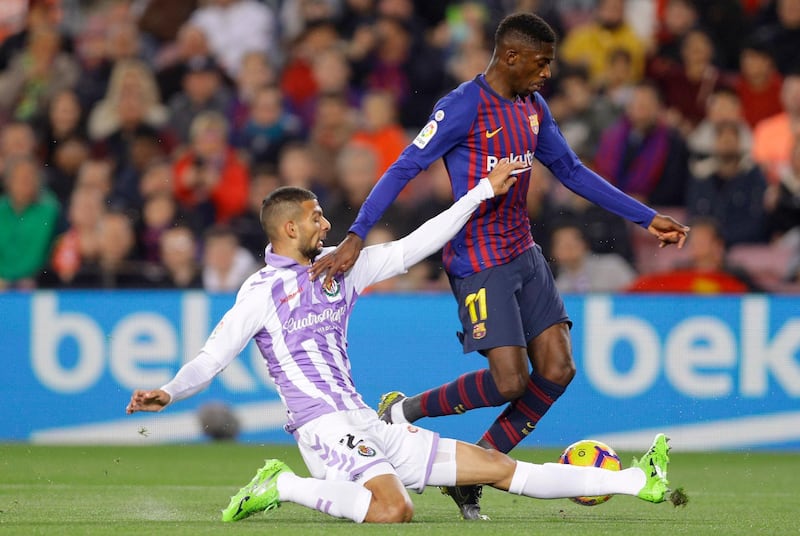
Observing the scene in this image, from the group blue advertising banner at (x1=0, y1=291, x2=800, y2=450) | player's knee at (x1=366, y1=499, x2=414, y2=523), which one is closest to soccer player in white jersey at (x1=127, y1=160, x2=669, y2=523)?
player's knee at (x1=366, y1=499, x2=414, y2=523)

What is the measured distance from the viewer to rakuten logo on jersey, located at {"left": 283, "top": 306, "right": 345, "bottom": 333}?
19.6 feet

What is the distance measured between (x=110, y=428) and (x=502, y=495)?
375cm

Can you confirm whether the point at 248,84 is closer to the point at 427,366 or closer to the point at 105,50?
the point at 105,50

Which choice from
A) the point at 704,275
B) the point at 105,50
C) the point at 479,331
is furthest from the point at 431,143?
the point at 105,50

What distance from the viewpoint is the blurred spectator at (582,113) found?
12.3 m

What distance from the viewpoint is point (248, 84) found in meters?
13.5

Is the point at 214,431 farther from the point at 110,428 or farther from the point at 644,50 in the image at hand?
the point at 644,50

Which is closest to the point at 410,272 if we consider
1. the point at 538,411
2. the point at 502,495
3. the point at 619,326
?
the point at 619,326

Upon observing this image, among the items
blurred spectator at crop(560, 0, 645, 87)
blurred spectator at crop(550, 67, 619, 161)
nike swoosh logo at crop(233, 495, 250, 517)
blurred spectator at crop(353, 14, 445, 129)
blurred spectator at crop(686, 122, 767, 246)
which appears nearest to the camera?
nike swoosh logo at crop(233, 495, 250, 517)

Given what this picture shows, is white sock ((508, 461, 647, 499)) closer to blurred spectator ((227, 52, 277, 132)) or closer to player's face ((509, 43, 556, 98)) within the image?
player's face ((509, 43, 556, 98))

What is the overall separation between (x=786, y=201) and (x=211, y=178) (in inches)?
191

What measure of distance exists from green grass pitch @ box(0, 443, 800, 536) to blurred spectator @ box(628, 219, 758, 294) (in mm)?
1223

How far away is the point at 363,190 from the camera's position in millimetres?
11375

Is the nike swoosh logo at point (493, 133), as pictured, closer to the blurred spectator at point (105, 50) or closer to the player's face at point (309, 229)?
the player's face at point (309, 229)
